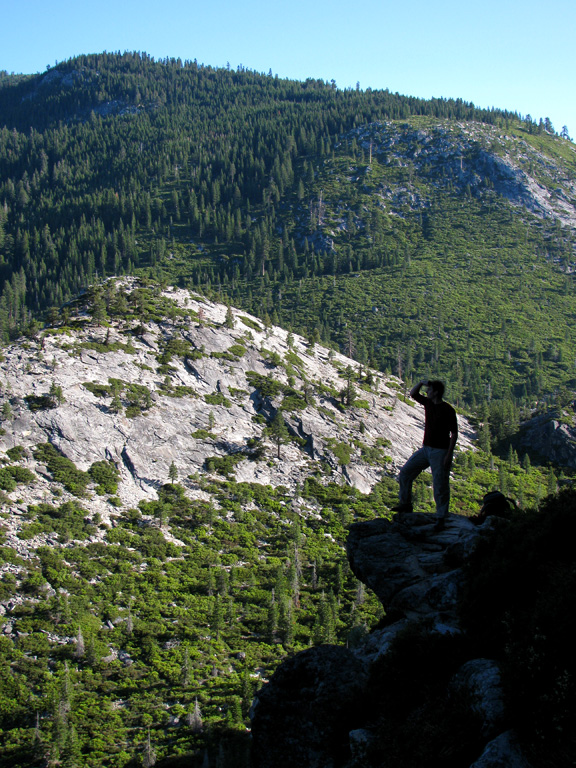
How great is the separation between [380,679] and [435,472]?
6.05m

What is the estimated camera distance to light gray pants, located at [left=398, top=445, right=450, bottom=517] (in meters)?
15.4

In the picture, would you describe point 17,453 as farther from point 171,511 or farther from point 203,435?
point 203,435

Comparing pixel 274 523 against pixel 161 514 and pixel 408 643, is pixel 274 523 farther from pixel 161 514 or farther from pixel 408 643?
pixel 408 643

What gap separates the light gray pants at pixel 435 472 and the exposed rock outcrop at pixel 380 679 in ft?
3.47

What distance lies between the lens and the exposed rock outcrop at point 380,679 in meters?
8.97

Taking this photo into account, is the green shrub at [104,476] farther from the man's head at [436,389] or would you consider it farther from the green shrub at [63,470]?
the man's head at [436,389]

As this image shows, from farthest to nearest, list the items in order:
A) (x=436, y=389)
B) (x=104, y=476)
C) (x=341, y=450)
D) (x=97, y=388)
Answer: (x=341, y=450)
(x=97, y=388)
(x=104, y=476)
(x=436, y=389)

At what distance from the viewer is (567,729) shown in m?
7.49

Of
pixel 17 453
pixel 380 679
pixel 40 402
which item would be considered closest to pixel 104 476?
pixel 17 453

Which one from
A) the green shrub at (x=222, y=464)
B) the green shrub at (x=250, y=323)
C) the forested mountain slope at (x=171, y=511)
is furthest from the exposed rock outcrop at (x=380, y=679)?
the green shrub at (x=250, y=323)

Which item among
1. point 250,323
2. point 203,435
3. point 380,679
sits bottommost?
point 203,435

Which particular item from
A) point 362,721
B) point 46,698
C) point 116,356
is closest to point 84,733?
point 46,698

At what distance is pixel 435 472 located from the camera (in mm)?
15625

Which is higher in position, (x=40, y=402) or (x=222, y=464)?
(x=40, y=402)
